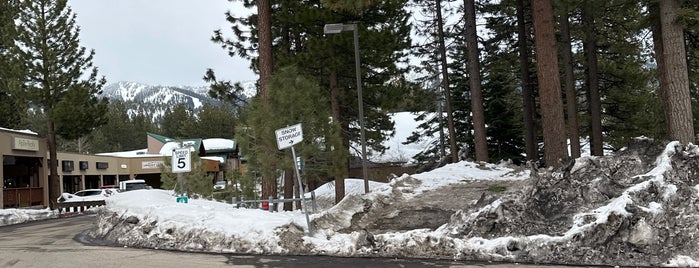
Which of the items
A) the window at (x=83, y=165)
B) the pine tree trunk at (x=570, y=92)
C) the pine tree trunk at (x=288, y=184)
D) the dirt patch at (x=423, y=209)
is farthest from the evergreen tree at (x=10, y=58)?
the pine tree trunk at (x=570, y=92)

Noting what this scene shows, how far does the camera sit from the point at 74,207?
29.0 meters

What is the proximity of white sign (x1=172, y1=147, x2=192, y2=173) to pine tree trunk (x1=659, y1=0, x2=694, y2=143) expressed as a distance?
11.5m

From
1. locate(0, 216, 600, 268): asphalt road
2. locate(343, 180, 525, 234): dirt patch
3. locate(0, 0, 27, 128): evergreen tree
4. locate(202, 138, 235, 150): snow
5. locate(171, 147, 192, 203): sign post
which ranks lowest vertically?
locate(0, 216, 600, 268): asphalt road

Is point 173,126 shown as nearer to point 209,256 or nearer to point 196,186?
point 196,186

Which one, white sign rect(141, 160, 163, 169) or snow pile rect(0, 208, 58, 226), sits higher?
white sign rect(141, 160, 163, 169)

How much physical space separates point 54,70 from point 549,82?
26775 mm

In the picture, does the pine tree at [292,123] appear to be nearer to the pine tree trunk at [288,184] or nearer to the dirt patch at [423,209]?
the pine tree trunk at [288,184]

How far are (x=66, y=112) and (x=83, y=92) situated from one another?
4.71 feet

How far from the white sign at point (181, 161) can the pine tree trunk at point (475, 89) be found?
12.3 m

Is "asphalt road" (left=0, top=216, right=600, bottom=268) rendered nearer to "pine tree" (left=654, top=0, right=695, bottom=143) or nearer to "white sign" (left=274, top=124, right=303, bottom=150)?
"white sign" (left=274, top=124, right=303, bottom=150)

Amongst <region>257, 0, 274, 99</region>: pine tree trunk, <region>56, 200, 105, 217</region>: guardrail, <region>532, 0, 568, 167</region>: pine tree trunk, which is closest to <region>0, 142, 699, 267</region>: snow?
<region>532, 0, 568, 167</region>: pine tree trunk

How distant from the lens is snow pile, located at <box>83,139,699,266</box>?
805cm

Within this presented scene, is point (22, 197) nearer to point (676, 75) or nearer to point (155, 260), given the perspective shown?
point (155, 260)

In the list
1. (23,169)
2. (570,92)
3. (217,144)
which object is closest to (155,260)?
(570,92)
